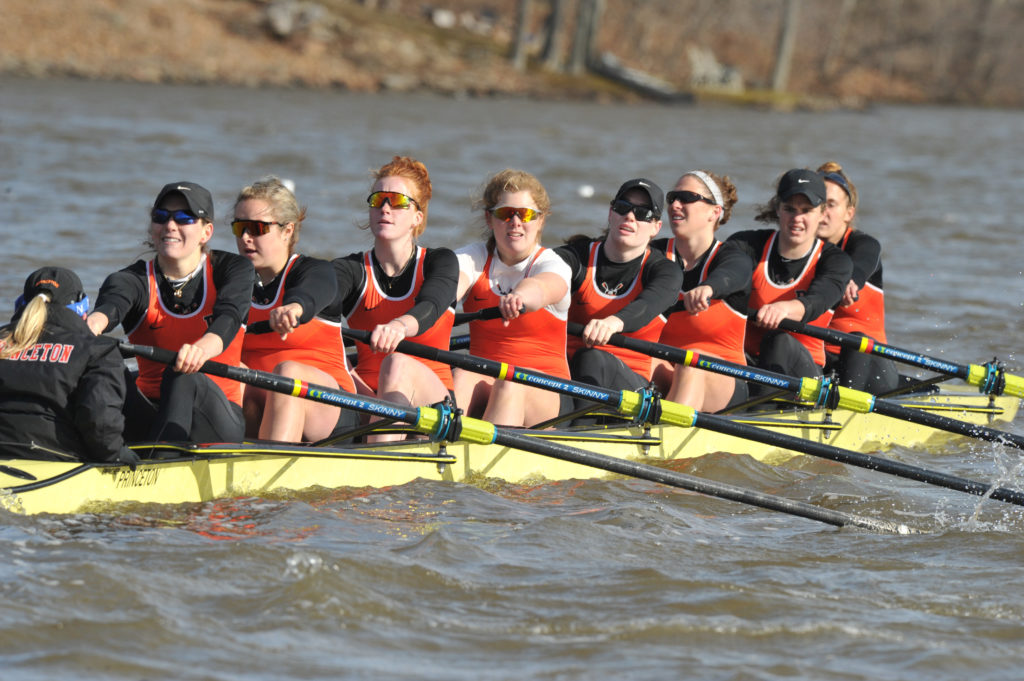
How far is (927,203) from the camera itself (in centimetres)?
1981

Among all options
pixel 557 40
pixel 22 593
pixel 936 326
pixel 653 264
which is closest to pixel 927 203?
pixel 936 326

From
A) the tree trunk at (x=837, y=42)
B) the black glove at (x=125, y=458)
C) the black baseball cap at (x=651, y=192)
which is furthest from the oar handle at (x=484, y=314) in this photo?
the tree trunk at (x=837, y=42)

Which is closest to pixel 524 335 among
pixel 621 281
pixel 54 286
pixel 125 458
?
pixel 621 281

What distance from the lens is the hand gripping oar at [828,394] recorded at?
6510 mm

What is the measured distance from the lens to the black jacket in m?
4.68

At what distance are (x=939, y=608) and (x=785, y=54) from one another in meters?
41.3

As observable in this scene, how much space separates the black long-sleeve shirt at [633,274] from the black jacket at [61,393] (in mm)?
2398

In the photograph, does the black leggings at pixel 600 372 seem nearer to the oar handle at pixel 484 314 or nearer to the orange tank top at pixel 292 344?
the oar handle at pixel 484 314

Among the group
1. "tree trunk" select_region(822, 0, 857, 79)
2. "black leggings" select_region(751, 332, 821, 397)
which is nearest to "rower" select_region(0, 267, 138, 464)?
"black leggings" select_region(751, 332, 821, 397)

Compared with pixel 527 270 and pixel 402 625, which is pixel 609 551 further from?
pixel 527 270

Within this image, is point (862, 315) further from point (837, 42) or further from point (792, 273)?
point (837, 42)

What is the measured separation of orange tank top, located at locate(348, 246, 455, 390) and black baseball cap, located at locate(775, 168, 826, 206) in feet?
6.97

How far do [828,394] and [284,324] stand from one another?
2.76 metres

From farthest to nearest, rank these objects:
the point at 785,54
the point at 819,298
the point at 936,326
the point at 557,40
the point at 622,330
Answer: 1. the point at 785,54
2. the point at 557,40
3. the point at 936,326
4. the point at 819,298
5. the point at 622,330
